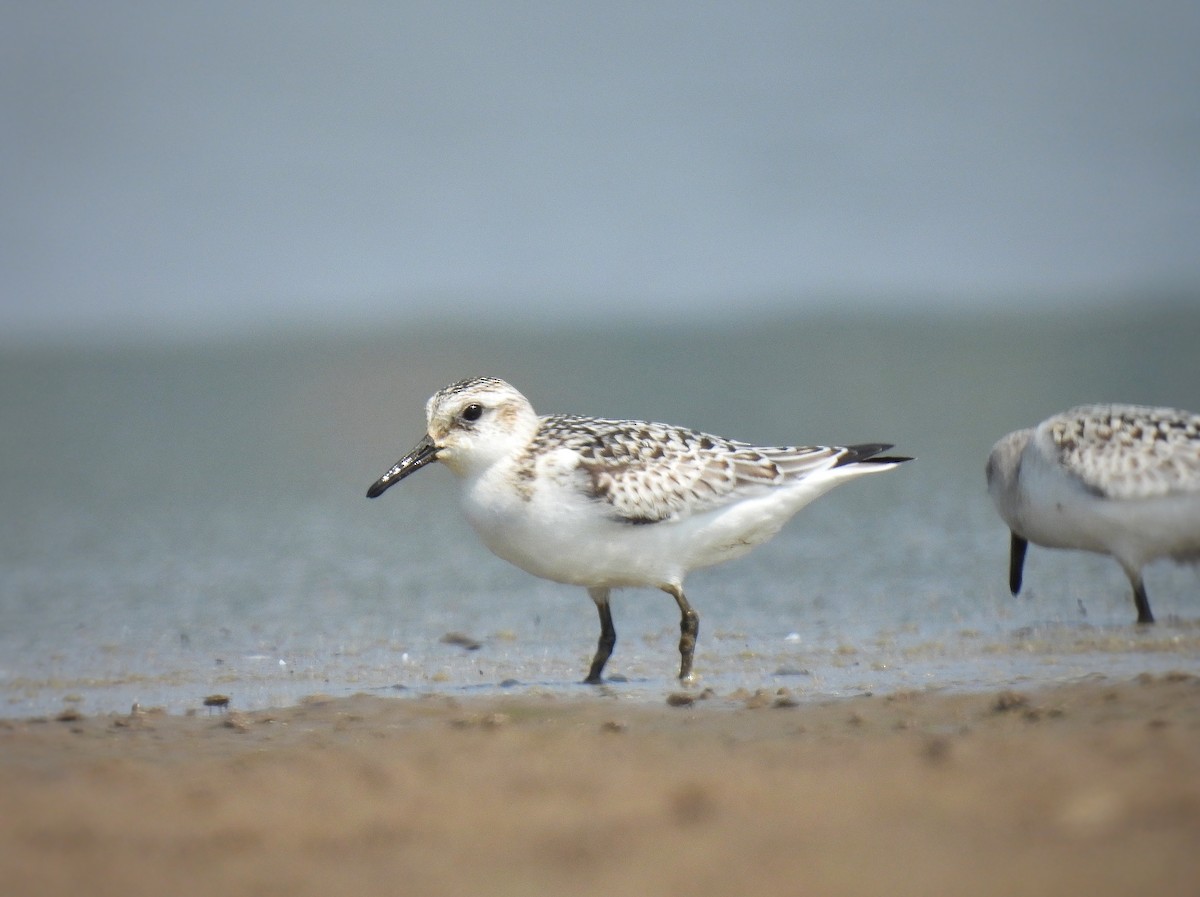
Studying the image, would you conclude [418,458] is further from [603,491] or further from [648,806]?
[648,806]

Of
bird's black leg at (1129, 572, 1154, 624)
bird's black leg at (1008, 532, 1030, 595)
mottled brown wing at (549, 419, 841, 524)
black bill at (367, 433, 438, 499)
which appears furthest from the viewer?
bird's black leg at (1008, 532, 1030, 595)

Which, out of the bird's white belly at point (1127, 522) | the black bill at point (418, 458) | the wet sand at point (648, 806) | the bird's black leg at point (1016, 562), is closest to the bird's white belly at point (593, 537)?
the black bill at point (418, 458)

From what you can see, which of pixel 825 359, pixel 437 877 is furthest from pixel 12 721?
pixel 825 359

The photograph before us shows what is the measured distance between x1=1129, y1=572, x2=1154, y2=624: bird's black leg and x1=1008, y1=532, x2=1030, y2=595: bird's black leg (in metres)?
0.79

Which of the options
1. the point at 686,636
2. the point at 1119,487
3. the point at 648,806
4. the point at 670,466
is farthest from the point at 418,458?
the point at 1119,487

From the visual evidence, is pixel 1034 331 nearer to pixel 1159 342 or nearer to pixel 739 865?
pixel 1159 342

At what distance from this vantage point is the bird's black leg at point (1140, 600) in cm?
806

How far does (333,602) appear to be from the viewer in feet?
31.3

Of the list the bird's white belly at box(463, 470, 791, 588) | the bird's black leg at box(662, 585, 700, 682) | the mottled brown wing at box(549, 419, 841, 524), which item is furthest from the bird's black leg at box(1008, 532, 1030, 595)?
the bird's black leg at box(662, 585, 700, 682)

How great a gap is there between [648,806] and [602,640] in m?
3.09

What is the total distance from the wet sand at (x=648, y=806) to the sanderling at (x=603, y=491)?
4.60 feet

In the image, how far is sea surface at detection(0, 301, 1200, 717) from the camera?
761cm

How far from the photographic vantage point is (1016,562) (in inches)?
357

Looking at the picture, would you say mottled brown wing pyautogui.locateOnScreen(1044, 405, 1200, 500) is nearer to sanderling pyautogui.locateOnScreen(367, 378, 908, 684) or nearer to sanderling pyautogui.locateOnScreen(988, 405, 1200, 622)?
sanderling pyautogui.locateOnScreen(988, 405, 1200, 622)
